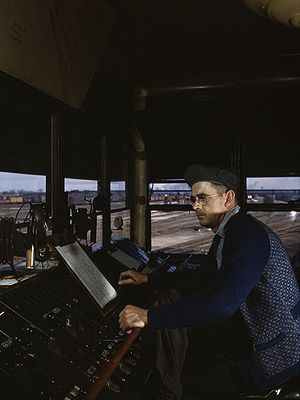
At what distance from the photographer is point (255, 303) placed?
1680mm

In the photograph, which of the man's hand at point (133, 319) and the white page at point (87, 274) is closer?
the man's hand at point (133, 319)

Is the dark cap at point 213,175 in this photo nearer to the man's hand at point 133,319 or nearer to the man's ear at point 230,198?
the man's ear at point 230,198

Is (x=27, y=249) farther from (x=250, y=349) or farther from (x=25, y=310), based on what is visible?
(x=250, y=349)

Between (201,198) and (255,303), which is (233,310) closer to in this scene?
(255,303)

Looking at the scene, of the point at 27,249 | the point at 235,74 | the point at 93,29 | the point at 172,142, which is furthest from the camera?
the point at 172,142

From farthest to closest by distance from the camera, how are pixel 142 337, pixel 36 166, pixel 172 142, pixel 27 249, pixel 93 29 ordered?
pixel 172 142 → pixel 36 166 → pixel 93 29 → pixel 27 249 → pixel 142 337

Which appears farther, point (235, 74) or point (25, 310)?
point (235, 74)

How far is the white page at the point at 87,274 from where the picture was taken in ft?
6.01

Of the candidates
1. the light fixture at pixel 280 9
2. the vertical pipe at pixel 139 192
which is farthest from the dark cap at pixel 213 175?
the vertical pipe at pixel 139 192

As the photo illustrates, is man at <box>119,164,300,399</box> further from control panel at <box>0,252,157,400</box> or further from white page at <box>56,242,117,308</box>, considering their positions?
white page at <box>56,242,117,308</box>

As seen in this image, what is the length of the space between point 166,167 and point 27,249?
7.92 ft

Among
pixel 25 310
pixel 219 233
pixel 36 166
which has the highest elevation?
pixel 36 166

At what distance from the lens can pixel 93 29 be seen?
2404 millimetres

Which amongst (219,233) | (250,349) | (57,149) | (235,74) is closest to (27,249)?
(57,149)
